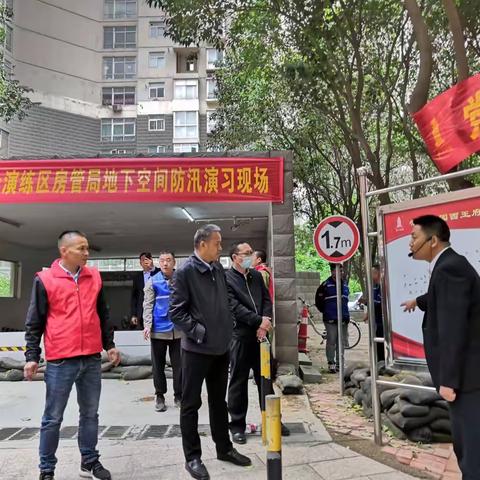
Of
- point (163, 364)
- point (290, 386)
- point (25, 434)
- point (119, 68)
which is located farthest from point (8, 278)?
point (119, 68)

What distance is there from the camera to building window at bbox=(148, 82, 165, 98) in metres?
32.6

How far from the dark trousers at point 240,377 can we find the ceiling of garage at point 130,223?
377cm

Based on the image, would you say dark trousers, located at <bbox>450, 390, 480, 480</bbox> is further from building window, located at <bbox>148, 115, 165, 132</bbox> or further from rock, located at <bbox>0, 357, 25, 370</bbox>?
building window, located at <bbox>148, 115, 165, 132</bbox>

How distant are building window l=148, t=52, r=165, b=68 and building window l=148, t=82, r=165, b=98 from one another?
1.13 m

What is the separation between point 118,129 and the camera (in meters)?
31.7

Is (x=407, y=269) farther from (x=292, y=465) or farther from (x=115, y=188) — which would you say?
(x=115, y=188)

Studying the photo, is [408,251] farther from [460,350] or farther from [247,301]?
[460,350]

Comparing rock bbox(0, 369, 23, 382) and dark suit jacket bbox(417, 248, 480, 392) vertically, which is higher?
dark suit jacket bbox(417, 248, 480, 392)

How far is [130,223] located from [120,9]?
26.9 metres

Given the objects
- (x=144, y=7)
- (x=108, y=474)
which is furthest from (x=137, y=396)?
(x=144, y=7)

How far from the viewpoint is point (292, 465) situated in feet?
12.6

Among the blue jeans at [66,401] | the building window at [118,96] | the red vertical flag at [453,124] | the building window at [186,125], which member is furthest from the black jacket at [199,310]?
the building window at [118,96]

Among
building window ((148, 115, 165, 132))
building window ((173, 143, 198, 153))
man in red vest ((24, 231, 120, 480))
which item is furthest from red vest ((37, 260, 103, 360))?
building window ((148, 115, 165, 132))

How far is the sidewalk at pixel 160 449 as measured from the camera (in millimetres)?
3715
